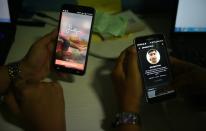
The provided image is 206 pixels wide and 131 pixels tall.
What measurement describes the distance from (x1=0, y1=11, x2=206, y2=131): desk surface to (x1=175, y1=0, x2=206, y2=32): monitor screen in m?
0.22

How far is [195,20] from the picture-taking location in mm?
881

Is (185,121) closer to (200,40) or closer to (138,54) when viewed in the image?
(138,54)

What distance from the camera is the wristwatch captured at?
658 mm

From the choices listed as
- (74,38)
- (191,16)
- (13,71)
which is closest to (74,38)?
(74,38)

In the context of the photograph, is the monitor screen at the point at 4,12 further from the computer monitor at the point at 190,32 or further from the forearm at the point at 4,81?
the computer monitor at the point at 190,32

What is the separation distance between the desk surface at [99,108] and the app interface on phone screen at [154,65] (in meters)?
0.05

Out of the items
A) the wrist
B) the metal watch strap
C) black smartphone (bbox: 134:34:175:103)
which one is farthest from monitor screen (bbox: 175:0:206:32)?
the metal watch strap

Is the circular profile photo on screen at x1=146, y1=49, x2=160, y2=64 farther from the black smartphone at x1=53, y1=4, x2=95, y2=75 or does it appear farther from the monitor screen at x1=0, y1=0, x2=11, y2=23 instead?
the monitor screen at x1=0, y1=0, x2=11, y2=23

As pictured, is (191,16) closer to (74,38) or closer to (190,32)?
(190,32)

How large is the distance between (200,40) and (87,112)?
41 cm

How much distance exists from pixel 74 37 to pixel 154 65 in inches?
8.3

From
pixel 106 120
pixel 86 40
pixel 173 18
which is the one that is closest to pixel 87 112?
pixel 106 120

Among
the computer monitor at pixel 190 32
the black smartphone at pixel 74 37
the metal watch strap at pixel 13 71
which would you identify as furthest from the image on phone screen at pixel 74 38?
the computer monitor at pixel 190 32

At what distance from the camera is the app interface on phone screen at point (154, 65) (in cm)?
73
